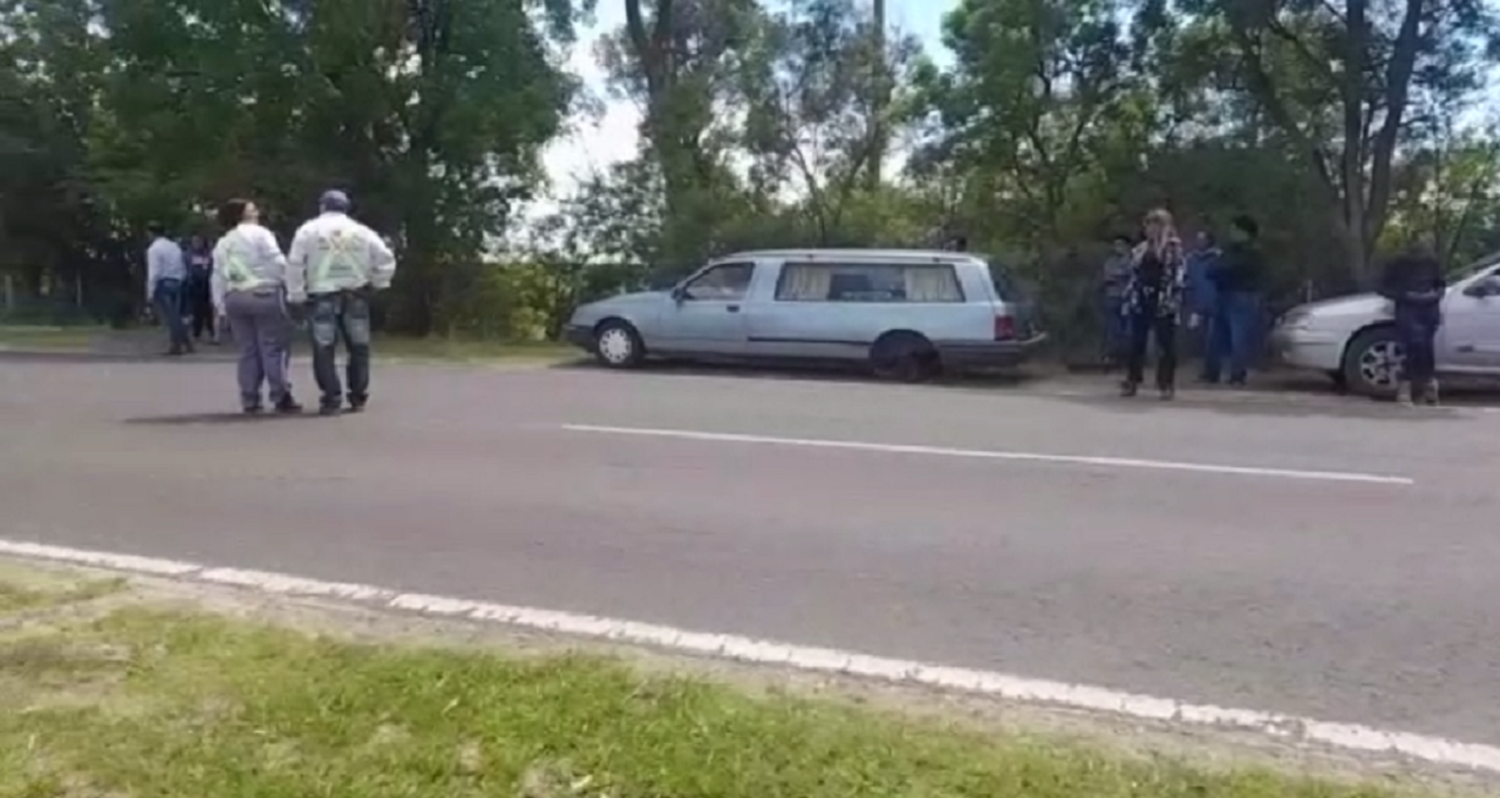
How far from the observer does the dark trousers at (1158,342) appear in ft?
41.5

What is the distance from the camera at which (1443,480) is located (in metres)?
8.05

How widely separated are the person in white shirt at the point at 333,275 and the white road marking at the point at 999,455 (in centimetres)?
197

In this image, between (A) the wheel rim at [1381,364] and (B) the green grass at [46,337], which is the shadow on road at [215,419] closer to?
(B) the green grass at [46,337]

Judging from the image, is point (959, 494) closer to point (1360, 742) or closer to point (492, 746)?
point (1360, 742)

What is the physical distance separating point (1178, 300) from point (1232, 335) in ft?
6.37

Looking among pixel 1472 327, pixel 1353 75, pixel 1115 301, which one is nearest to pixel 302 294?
pixel 1115 301

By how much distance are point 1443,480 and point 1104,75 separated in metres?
10.3

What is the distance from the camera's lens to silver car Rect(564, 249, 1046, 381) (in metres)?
14.9

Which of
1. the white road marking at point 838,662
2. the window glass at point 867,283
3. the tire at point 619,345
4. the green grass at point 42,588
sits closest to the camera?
the white road marking at point 838,662

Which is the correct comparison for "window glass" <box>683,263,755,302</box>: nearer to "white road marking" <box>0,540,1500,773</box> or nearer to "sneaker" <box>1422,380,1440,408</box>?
"sneaker" <box>1422,380,1440,408</box>

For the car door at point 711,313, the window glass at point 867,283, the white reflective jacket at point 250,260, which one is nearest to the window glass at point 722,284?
the car door at point 711,313

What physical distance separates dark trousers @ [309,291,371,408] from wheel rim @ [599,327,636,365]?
18.4 ft

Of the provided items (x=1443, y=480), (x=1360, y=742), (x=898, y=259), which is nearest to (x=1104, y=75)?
(x=898, y=259)

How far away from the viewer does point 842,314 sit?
15312 mm
